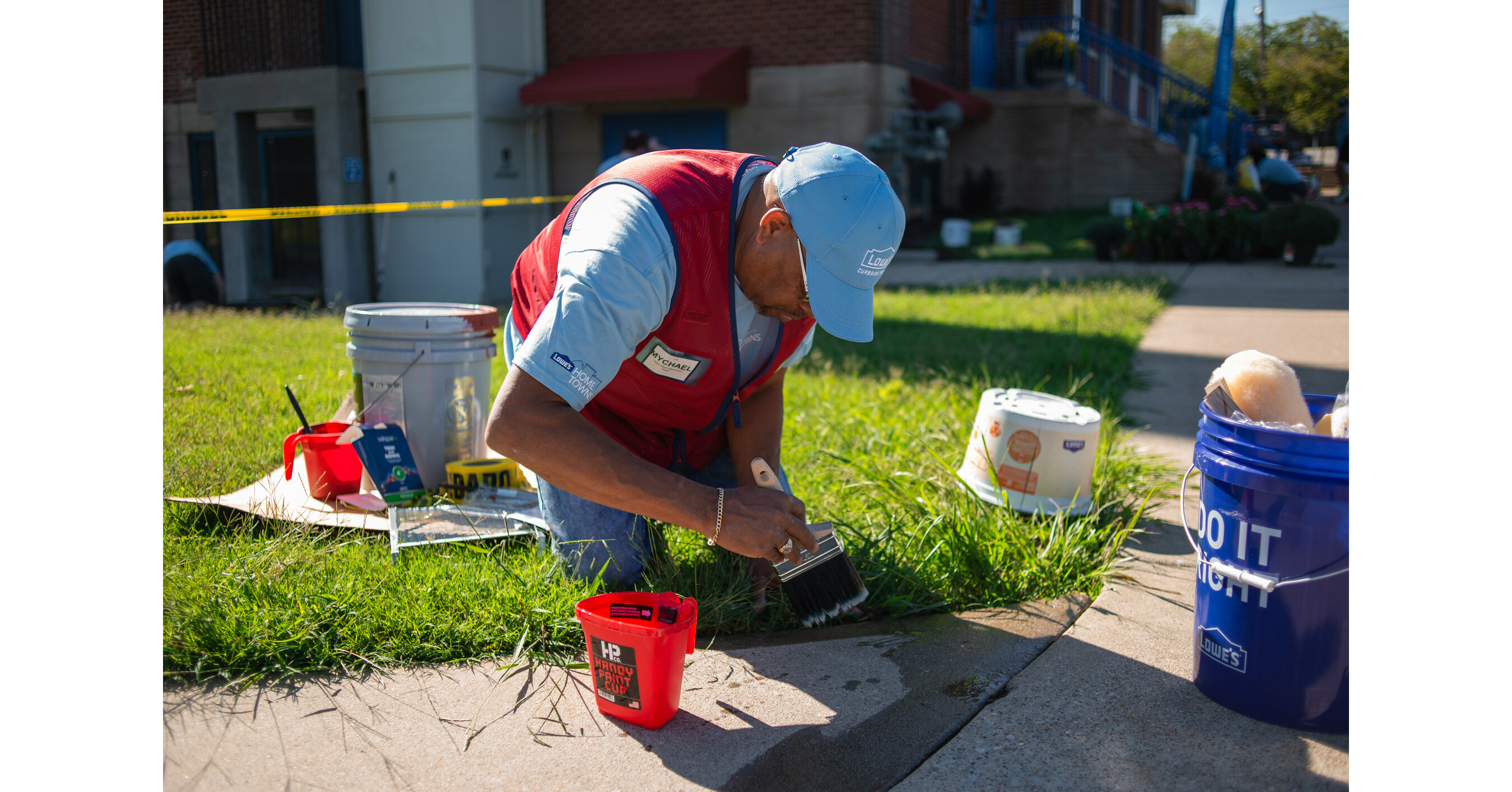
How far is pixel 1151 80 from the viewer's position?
17.4m

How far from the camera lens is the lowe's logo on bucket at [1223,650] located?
2.18 m

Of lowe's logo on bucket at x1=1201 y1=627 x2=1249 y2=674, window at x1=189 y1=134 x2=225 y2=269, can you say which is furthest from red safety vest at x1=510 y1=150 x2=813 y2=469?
window at x1=189 y1=134 x2=225 y2=269

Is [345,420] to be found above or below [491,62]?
below

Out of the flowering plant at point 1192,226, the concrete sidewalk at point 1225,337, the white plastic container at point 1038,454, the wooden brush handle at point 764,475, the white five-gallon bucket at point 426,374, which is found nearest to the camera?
the wooden brush handle at point 764,475

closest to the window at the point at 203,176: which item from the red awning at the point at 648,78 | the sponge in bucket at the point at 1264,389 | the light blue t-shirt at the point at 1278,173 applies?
the red awning at the point at 648,78

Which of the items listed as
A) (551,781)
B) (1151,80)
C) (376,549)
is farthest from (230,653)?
(1151,80)

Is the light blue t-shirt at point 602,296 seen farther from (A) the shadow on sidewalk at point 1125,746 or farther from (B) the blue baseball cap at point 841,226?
(A) the shadow on sidewalk at point 1125,746

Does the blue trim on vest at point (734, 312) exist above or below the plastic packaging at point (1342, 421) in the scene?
above

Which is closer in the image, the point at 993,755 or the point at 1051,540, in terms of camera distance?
the point at 993,755

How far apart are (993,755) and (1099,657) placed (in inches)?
22.6

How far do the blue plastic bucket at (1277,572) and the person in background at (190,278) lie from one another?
9049mm

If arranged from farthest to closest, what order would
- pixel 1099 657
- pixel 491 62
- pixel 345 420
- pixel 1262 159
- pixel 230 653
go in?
pixel 1262 159, pixel 491 62, pixel 345 420, pixel 1099 657, pixel 230 653

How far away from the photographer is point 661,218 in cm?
229

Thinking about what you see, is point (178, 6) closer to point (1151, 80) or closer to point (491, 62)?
point (491, 62)
